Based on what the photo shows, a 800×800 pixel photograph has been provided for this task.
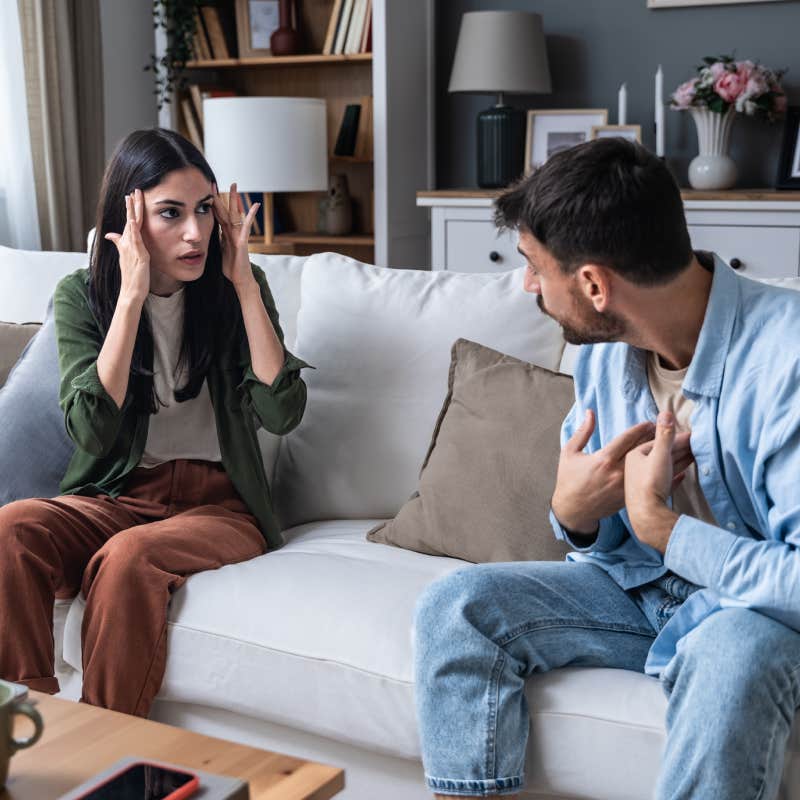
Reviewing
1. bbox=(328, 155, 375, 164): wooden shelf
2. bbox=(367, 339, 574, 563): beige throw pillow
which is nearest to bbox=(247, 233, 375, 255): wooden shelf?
bbox=(328, 155, 375, 164): wooden shelf

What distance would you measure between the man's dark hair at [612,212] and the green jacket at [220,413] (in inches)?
29.2

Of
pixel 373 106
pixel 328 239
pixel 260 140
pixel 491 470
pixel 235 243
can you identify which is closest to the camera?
pixel 491 470

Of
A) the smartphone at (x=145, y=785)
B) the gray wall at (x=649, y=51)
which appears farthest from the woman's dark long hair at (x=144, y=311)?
the gray wall at (x=649, y=51)

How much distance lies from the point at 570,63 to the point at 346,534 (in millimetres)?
2589

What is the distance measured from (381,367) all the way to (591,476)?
0.79 m

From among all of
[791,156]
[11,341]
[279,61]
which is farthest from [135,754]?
[279,61]

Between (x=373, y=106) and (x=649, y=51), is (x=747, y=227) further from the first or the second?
(x=373, y=106)

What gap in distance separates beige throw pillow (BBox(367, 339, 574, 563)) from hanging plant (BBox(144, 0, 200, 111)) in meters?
2.72

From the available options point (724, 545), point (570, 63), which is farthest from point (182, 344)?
point (570, 63)

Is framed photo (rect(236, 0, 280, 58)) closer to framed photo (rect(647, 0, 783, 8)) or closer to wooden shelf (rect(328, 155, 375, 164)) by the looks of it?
wooden shelf (rect(328, 155, 375, 164))

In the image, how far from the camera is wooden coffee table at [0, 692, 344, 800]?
3.74 feet

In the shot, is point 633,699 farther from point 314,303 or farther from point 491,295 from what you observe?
point 314,303

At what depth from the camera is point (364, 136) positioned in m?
4.30

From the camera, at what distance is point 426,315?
217 centimetres
